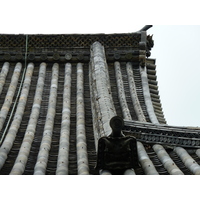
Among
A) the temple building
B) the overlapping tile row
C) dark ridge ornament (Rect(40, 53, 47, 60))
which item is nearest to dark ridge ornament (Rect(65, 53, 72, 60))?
the temple building

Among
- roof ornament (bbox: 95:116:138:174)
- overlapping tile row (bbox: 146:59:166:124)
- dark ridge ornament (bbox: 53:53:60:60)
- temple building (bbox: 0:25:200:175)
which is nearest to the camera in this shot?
roof ornament (bbox: 95:116:138:174)

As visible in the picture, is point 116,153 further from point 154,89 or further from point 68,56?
point 68,56

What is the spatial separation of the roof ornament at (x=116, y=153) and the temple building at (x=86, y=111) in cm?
2

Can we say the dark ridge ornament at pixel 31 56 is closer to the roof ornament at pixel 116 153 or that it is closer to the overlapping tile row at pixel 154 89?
the overlapping tile row at pixel 154 89

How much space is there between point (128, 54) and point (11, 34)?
3.36 meters

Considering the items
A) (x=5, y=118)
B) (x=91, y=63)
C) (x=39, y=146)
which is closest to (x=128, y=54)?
(x=91, y=63)

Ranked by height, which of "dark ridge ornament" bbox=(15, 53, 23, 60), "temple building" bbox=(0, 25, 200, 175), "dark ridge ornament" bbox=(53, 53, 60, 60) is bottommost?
"temple building" bbox=(0, 25, 200, 175)

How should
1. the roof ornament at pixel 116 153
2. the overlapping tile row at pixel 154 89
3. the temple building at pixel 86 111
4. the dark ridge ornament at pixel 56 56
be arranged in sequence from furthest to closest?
the dark ridge ornament at pixel 56 56, the overlapping tile row at pixel 154 89, the temple building at pixel 86 111, the roof ornament at pixel 116 153

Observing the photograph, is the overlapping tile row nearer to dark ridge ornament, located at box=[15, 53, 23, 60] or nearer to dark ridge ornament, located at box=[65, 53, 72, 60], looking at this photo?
dark ridge ornament, located at box=[65, 53, 72, 60]

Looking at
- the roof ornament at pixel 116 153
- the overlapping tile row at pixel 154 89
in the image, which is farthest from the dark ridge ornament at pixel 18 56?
the roof ornament at pixel 116 153

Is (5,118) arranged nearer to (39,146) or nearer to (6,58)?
(39,146)

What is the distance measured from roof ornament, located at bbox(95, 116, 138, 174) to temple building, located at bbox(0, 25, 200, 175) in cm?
2

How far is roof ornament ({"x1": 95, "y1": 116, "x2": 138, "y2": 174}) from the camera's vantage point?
970cm

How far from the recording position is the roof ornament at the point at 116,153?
9703 millimetres
